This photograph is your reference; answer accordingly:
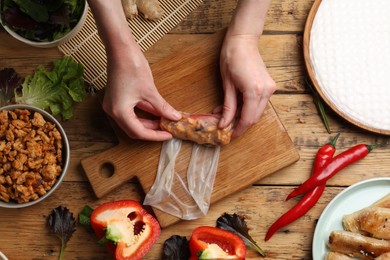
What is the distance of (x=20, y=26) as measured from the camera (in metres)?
2.03

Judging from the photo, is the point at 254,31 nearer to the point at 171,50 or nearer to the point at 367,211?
the point at 171,50

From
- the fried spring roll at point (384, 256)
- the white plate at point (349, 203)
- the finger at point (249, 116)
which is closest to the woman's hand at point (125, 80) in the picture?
the finger at point (249, 116)

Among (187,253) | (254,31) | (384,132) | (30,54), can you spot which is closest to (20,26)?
(30,54)

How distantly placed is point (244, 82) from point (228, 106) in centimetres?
10

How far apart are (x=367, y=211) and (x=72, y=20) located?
120 centimetres

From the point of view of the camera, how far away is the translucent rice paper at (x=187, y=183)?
79.8 inches

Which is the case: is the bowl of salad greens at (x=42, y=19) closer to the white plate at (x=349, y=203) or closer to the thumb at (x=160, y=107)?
the thumb at (x=160, y=107)

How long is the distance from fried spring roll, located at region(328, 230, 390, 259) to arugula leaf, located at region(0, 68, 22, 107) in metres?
1.21

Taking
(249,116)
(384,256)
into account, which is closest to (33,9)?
(249,116)

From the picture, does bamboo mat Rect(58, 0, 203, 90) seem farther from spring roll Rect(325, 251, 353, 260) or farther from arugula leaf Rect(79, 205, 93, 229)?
spring roll Rect(325, 251, 353, 260)

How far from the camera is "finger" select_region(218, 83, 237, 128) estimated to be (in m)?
1.95

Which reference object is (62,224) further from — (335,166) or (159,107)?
(335,166)

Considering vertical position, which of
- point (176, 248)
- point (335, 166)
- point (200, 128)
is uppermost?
point (200, 128)

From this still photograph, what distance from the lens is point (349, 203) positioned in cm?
206
